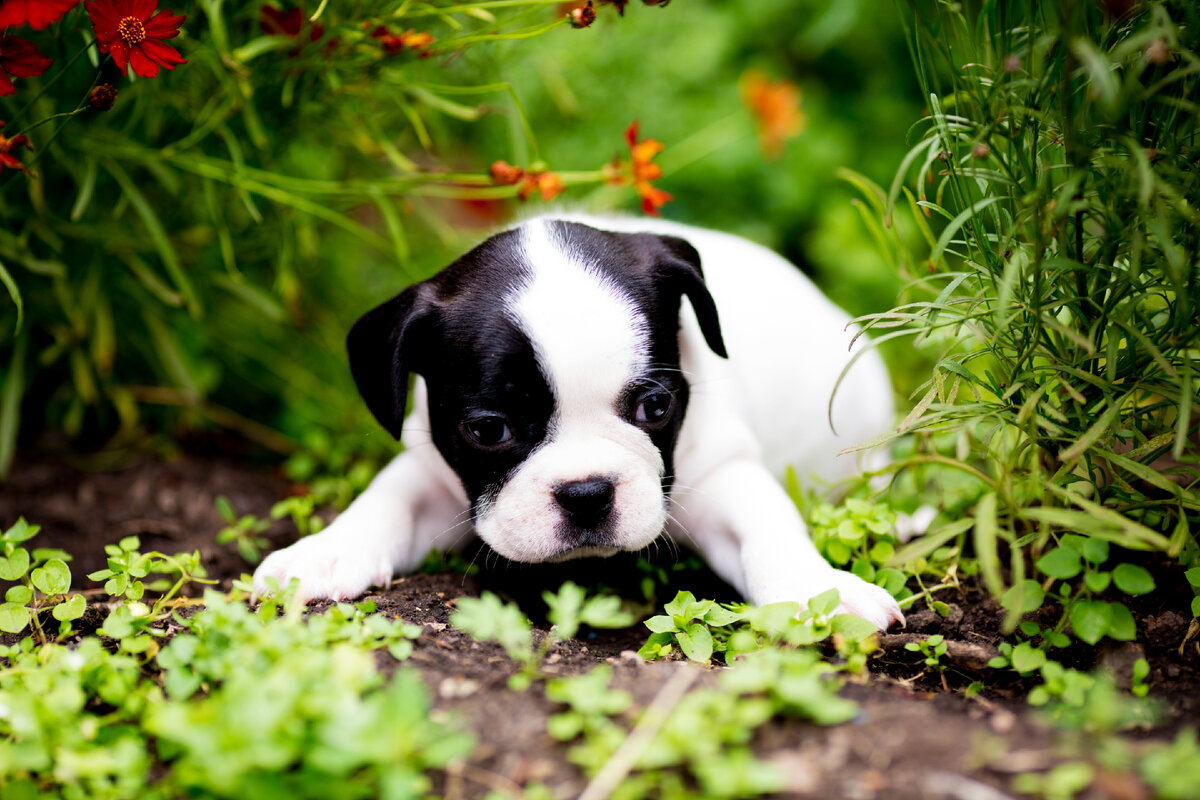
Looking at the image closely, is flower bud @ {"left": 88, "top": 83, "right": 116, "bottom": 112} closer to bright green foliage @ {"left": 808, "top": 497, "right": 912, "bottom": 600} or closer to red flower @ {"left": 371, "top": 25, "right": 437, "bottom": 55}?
red flower @ {"left": 371, "top": 25, "right": 437, "bottom": 55}

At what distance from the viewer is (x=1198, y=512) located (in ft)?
7.54

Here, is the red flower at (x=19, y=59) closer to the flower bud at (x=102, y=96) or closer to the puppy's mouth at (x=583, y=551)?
the flower bud at (x=102, y=96)

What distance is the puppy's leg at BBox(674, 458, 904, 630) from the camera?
95.7 inches

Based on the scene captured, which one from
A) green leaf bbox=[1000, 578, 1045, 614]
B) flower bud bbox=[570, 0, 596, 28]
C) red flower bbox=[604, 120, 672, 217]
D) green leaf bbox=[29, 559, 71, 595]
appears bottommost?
green leaf bbox=[1000, 578, 1045, 614]

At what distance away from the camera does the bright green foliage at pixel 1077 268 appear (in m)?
2.00

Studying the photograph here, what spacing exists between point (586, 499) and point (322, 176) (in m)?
2.60

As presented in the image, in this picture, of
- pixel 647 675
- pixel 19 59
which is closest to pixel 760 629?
pixel 647 675

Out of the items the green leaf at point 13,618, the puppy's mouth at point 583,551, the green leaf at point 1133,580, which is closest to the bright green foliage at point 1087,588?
the green leaf at point 1133,580

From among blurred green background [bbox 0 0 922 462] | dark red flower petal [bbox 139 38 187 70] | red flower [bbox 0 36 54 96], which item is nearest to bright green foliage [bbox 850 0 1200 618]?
blurred green background [bbox 0 0 922 462]

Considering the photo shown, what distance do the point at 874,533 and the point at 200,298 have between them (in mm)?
2764

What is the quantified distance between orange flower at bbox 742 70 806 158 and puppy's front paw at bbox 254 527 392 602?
361cm

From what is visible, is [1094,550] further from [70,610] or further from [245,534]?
[245,534]

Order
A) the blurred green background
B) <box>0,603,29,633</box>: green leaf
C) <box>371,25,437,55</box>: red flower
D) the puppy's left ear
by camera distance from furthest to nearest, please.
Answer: the blurred green background < <box>371,25,437,55</box>: red flower < the puppy's left ear < <box>0,603,29,633</box>: green leaf

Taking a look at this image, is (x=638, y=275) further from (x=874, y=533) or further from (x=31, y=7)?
(x=31, y=7)
